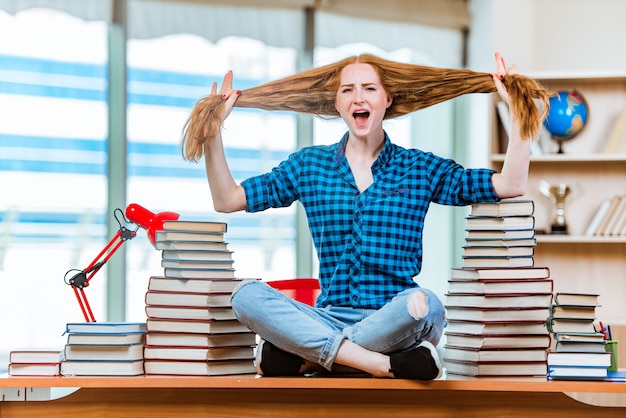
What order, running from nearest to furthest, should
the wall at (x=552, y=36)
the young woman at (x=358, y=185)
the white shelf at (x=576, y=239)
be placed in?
the young woman at (x=358, y=185)
the white shelf at (x=576, y=239)
the wall at (x=552, y=36)

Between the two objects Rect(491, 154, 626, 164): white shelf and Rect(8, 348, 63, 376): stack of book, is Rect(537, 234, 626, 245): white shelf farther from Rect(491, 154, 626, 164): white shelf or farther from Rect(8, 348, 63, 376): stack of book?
Rect(8, 348, 63, 376): stack of book

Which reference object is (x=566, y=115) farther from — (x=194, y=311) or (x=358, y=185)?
(x=194, y=311)

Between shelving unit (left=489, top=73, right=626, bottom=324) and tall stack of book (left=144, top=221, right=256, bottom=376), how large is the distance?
254 cm

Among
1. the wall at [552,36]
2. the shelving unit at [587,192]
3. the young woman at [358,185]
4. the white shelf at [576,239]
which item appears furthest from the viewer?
the wall at [552,36]

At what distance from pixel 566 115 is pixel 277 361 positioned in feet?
9.07

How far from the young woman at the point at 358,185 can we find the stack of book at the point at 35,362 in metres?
0.45

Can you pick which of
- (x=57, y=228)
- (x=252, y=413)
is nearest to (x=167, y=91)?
(x=57, y=228)

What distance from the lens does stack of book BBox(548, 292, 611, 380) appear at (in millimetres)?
2002

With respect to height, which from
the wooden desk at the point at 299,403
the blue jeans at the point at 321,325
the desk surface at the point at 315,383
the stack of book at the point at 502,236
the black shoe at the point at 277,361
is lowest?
the wooden desk at the point at 299,403

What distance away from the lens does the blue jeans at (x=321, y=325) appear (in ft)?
6.29

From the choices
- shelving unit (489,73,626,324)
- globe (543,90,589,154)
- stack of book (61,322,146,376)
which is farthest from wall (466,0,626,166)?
stack of book (61,322,146,376)

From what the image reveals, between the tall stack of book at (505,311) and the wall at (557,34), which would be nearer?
the tall stack of book at (505,311)

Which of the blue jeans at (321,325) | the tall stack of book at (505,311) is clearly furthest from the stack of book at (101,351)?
the tall stack of book at (505,311)

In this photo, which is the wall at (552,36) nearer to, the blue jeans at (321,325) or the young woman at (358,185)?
the young woman at (358,185)
